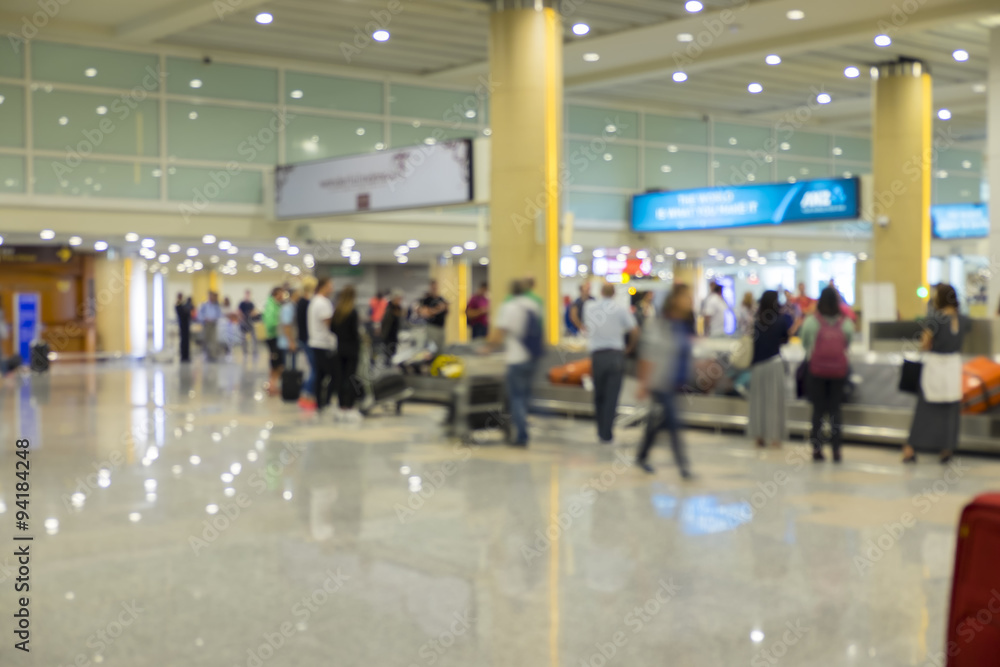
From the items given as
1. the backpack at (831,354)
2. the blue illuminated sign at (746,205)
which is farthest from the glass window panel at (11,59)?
the backpack at (831,354)

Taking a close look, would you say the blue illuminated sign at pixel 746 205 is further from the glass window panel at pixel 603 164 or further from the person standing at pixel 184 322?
the person standing at pixel 184 322

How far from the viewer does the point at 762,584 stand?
5363 millimetres

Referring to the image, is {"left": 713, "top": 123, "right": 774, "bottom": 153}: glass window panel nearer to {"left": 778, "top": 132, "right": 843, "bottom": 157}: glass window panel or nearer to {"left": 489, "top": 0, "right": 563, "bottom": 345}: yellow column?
{"left": 778, "top": 132, "right": 843, "bottom": 157}: glass window panel

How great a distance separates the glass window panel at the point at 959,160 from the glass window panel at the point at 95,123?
24.3m

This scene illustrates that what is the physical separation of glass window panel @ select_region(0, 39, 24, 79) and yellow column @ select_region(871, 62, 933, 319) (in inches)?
691

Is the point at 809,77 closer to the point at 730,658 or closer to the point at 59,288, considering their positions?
the point at 59,288

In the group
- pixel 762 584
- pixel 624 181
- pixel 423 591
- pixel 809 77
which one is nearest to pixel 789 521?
pixel 762 584

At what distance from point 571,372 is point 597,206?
1511 cm

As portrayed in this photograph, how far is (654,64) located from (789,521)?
1766 centimetres

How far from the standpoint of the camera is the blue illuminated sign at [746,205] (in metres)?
23.0

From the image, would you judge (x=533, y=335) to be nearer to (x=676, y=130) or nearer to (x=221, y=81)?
(x=221, y=81)

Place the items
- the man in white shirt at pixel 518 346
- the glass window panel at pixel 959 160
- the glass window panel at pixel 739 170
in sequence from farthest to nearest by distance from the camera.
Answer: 1. the glass window panel at pixel 959 160
2. the glass window panel at pixel 739 170
3. the man in white shirt at pixel 518 346

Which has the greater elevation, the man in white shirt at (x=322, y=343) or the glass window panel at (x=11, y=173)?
the glass window panel at (x=11, y=173)

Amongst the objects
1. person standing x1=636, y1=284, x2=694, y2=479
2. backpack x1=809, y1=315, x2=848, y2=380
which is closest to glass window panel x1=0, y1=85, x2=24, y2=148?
person standing x1=636, y1=284, x2=694, y2=479
